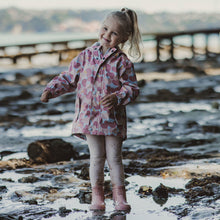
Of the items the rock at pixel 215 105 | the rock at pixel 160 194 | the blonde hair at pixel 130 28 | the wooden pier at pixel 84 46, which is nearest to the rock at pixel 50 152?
the rock at pixel 160 194

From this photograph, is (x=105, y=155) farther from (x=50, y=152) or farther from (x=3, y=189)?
(x=50, y=152)

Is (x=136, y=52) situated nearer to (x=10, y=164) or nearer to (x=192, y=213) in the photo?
(x=192, y=213)

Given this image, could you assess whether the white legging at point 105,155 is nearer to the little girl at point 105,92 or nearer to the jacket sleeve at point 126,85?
the little girl at point 105,92

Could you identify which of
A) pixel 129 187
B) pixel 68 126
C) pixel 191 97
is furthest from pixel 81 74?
pixel 191 97

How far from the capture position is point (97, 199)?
3598 mm

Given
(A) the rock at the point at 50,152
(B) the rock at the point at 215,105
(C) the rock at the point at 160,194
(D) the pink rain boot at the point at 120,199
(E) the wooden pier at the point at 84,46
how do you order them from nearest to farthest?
(D) the pink rain boot at the point at 120,199 → (C) the rock at the point at 160,194 → (A) the rock at the point at 50,152 → (B) the rock at the point at 215,105 → (E) the wooden pier at the point at 84,46

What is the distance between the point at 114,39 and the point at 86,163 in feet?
6.11

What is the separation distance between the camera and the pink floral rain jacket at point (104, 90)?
3467 millimetres

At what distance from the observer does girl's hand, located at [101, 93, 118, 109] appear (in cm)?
339

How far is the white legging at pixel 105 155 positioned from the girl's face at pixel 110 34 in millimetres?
621

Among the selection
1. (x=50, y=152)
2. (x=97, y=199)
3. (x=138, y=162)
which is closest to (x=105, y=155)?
(x=97, y=199)

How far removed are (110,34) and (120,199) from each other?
1.14 metres

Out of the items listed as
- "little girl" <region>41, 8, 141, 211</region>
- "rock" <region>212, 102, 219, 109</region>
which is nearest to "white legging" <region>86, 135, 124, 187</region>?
"little girl" <region>41, 8, 141, 211</region>

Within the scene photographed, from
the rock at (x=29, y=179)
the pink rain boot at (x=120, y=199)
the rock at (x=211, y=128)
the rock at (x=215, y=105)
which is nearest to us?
the pink rain boot at (x=120, y=199)
